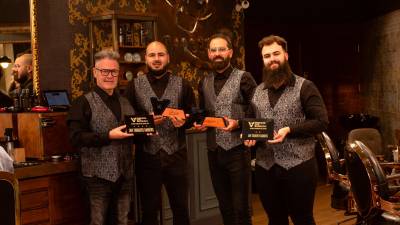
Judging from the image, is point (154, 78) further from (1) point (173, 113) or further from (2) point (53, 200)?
(2) point (53, 200)

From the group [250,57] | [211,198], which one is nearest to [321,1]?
[250,57]

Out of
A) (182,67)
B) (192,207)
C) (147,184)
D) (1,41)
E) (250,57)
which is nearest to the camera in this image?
(147,184)

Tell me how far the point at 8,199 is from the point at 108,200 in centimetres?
103

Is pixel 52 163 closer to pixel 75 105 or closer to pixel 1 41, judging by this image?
pixel 75 105

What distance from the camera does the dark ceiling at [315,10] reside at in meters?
7.88

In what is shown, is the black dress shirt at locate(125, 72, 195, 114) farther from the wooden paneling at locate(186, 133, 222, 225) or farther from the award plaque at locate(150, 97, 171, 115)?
the wooden paneling at locate(186, 133, 222, 225)

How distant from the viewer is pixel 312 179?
10.2 feet

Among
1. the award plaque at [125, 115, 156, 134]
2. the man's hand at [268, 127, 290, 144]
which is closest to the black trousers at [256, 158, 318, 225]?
the man's hand at [268, 127, 290, 144]

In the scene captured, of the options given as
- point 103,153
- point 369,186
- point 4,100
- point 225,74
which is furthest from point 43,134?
point 369,186

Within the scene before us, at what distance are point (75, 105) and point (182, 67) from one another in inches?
88.2

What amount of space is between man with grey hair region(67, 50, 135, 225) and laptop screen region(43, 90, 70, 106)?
0.91 m

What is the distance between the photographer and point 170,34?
5.52m

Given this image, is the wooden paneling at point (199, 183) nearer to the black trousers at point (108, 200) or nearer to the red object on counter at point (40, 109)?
the red object on counter at point (40, 109)

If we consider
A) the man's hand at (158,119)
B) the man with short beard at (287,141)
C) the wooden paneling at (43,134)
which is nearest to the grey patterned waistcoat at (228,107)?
the man's hand at (158,119)
